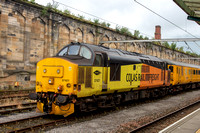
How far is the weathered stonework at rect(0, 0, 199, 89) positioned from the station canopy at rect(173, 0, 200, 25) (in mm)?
14714

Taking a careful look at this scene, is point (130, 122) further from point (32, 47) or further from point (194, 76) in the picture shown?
point (194, 76)

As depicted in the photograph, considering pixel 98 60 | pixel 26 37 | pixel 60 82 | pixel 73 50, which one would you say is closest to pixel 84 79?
pixel 60 82

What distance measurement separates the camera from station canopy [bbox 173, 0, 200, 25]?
755 centimetres

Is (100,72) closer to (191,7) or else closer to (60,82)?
(60,82)

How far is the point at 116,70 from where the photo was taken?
11.0 m

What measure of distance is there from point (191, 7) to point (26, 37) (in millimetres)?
15062

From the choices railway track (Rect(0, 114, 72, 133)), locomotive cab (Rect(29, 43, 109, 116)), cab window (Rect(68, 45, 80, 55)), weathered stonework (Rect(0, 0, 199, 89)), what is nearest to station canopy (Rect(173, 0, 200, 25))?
locomotive cab (Rect(29, 43, 109, 116))

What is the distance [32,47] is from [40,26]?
2420 mm

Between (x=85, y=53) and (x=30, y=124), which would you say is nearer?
(x=30, y=124)

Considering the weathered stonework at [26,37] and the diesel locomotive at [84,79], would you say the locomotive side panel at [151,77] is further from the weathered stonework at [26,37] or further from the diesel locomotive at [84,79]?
the weathered stonework at [26,37]

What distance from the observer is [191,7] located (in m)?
8.40

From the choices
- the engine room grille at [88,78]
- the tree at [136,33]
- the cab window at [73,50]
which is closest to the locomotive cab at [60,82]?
the engine room grille at [88,78]

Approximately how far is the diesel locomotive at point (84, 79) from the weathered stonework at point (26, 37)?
887cm

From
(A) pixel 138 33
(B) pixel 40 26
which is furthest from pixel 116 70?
(A) pixel 138 33
